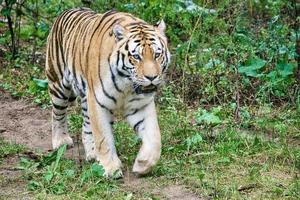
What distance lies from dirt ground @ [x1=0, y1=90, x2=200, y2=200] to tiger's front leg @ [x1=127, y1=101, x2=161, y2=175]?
11 centimetres

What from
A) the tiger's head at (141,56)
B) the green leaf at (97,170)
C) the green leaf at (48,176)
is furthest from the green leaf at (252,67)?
the green leaf at (48,176)

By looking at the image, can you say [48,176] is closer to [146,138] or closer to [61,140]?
→ [146,138]

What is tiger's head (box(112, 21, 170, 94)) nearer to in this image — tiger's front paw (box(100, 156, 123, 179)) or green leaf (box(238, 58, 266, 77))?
tiger's front paw (box(100, 156, 123, 179))

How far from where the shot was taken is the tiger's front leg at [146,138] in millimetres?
5500

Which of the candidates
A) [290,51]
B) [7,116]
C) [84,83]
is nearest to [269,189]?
[84,83]

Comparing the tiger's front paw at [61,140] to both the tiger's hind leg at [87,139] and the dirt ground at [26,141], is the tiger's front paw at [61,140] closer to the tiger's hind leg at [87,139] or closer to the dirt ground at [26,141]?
the dirt ground at [26,141]

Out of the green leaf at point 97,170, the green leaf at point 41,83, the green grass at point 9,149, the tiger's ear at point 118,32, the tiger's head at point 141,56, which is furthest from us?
the green leaf at point 41,83

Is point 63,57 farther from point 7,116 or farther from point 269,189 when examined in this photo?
point 269,189

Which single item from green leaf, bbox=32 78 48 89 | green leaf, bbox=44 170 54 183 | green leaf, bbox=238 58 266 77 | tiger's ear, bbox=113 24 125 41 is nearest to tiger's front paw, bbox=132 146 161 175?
green leaf, bbox=44 170 54 183

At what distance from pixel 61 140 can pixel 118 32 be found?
1.48 metres

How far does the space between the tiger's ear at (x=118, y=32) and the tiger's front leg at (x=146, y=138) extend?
54 centimetres

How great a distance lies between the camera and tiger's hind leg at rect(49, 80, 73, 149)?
6.64m

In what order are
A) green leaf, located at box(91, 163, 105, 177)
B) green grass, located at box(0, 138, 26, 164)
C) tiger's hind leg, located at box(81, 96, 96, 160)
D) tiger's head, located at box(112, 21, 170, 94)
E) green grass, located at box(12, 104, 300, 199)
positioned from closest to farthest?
green grass, located at box(12, 104, 300, 199) < tiger's head, located at box(112, 21, 170, 94) < green leaf, located at box(91, 163, 105, 177) < tiger's hind leg, located at box(81, 96, 96, 160) < green grass, located at box(0, 138, 26, 164)

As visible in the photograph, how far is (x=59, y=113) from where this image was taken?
6699 millimetres
